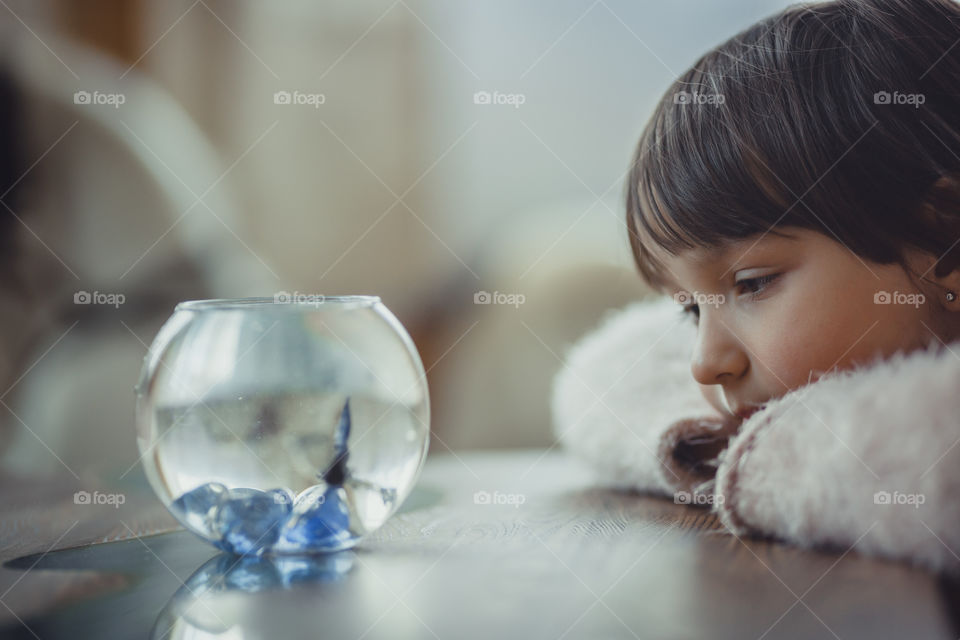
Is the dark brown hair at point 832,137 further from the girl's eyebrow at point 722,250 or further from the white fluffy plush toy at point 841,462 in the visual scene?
the white fluffy plush toy at point 841,462

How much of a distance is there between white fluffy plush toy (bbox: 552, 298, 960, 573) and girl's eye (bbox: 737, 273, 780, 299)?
11cm

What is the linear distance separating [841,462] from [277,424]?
333 mm

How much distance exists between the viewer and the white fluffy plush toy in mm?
451

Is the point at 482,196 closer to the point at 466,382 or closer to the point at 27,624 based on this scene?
the point at 466,382

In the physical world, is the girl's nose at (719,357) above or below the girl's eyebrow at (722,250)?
below

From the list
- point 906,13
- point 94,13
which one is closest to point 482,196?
point 94,13

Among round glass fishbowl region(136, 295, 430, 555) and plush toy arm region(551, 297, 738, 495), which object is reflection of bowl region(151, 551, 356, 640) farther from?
plush toy arm region(551, 297, 738, 495)

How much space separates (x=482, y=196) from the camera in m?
2.07

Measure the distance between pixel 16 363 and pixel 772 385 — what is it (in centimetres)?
120

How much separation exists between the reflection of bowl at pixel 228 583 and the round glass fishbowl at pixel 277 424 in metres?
0.01

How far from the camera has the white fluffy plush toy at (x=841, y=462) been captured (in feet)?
1.48

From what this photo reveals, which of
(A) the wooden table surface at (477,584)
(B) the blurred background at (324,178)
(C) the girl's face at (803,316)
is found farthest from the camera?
(B) the blurred background at (324,178)

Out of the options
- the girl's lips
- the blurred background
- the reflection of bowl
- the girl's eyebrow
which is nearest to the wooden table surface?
the reflection of bowl

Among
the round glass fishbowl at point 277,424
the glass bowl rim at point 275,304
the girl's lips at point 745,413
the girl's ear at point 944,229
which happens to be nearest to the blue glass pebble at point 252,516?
the round glass fishbowl at point 277,424
